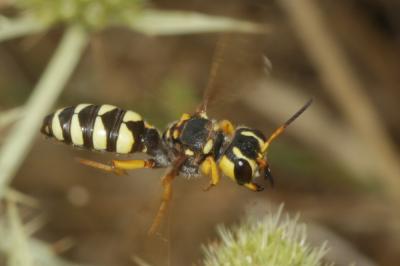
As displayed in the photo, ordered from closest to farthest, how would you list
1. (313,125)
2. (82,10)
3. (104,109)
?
(104,109) < (82,10) < (313,125)

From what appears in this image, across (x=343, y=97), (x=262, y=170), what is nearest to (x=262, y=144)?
(x=262, y=170)

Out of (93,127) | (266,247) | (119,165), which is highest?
(93,127)

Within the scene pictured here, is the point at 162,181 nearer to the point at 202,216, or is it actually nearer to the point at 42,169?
the point at 202,216

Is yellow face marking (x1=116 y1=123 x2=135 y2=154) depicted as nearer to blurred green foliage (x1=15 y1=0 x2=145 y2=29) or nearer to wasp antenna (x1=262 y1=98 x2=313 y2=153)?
wasp antenna (x1=262 y1=98 x2=313 y2=153)

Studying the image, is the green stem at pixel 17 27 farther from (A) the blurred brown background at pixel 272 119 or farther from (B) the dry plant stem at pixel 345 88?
(B) the dry plant stem at pixel 345 88

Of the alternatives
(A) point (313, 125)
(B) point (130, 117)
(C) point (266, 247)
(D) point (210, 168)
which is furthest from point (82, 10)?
(A) point (313, 125)

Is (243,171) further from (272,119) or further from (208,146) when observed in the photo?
(272,119)

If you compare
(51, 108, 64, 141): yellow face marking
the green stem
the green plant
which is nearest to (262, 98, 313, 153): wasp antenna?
the green plant
